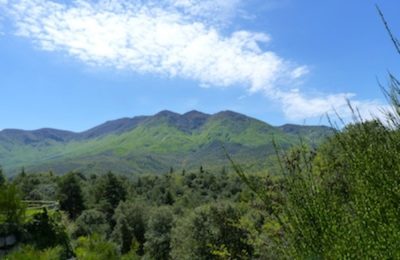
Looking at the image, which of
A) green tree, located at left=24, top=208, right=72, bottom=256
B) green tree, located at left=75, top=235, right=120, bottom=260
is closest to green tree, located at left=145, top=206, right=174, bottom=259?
green tree, located at left=75, top=235, right=120, bottom=260

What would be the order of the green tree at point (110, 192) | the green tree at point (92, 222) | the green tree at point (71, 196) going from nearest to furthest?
the green tree at point (92, 222)
the green tree at point (71, 196)
the green tree at point (110, 192)

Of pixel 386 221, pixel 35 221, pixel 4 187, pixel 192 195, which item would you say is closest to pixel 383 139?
pixel 386 221

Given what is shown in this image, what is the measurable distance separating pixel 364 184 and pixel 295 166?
862 mm

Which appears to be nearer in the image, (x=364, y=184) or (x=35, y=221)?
(x=364, y=184)

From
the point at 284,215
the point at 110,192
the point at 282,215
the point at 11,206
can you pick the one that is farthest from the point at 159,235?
the point at 284,215

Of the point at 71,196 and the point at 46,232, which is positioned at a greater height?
the point at 71,196

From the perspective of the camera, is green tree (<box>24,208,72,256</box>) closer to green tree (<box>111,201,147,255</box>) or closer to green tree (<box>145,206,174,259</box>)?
green tree (<box>145,206,174,259</box>)

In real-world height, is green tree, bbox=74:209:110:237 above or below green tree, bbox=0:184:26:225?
below

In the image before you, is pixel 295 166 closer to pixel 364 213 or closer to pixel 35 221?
pixel 364 213

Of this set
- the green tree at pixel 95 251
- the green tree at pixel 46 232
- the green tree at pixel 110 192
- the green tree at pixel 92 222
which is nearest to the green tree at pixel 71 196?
the green tree at pixel 92 222

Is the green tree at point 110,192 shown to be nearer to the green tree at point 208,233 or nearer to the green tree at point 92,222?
the green tree at point 92,222

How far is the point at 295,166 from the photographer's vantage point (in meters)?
4.06

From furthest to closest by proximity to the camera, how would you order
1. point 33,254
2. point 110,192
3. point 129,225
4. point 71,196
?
point 110,192, point 71,196, point 129,225, point 33,254

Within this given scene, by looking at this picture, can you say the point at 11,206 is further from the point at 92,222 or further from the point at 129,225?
the point at 129,225
